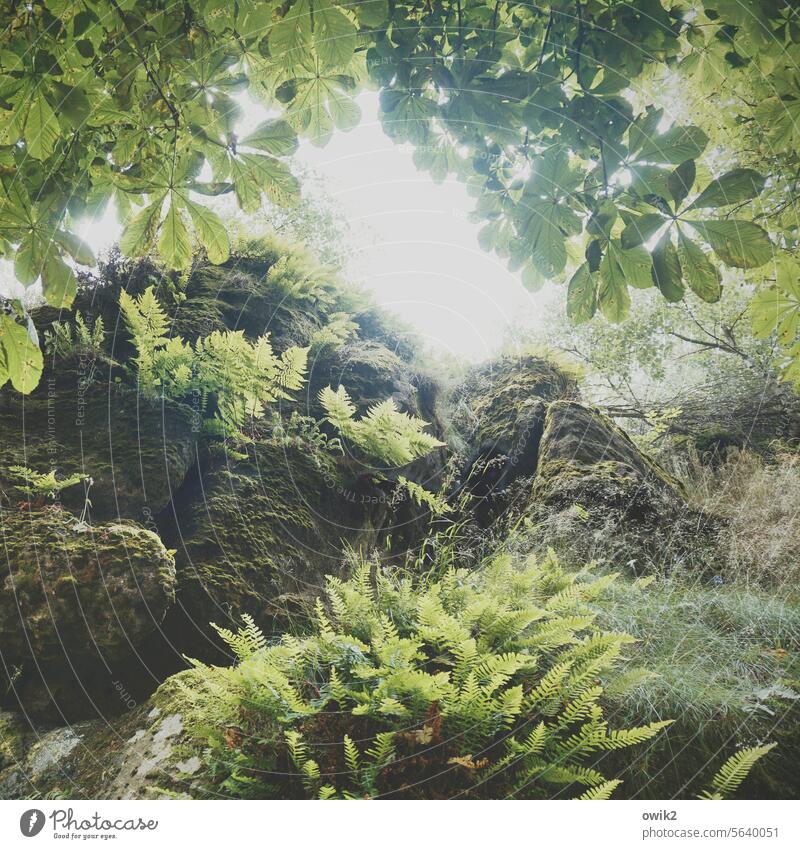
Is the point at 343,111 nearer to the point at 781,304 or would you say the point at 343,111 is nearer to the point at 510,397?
the point at 781,304

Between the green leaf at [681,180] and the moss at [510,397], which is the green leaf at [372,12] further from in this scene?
the moss at [510,397]

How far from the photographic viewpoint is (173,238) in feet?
3.66

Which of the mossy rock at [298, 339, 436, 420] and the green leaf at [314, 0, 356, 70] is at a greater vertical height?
the green leaf at [314, 0, 356, 70]

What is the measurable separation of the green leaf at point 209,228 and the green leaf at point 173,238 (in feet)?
0.11

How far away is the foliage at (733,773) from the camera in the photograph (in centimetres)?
106

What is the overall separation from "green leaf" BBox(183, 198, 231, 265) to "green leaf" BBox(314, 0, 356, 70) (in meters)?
0.47

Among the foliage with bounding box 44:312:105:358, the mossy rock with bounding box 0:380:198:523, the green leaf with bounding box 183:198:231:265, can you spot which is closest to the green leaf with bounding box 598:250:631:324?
the green leaf with bounding box 183:198:231:265

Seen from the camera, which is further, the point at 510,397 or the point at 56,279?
the point at 510,397

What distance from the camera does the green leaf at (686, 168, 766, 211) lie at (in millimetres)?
909

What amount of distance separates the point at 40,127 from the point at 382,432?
6.07ft

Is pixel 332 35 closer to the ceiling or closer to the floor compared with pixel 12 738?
closer to the ceiling

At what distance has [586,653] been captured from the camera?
4.34 ft

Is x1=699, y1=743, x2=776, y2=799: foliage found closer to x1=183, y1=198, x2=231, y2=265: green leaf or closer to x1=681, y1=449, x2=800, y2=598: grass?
x1=681, y1=449, x2=800, y2=598: grass

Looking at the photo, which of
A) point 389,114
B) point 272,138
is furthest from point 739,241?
point 272,138
